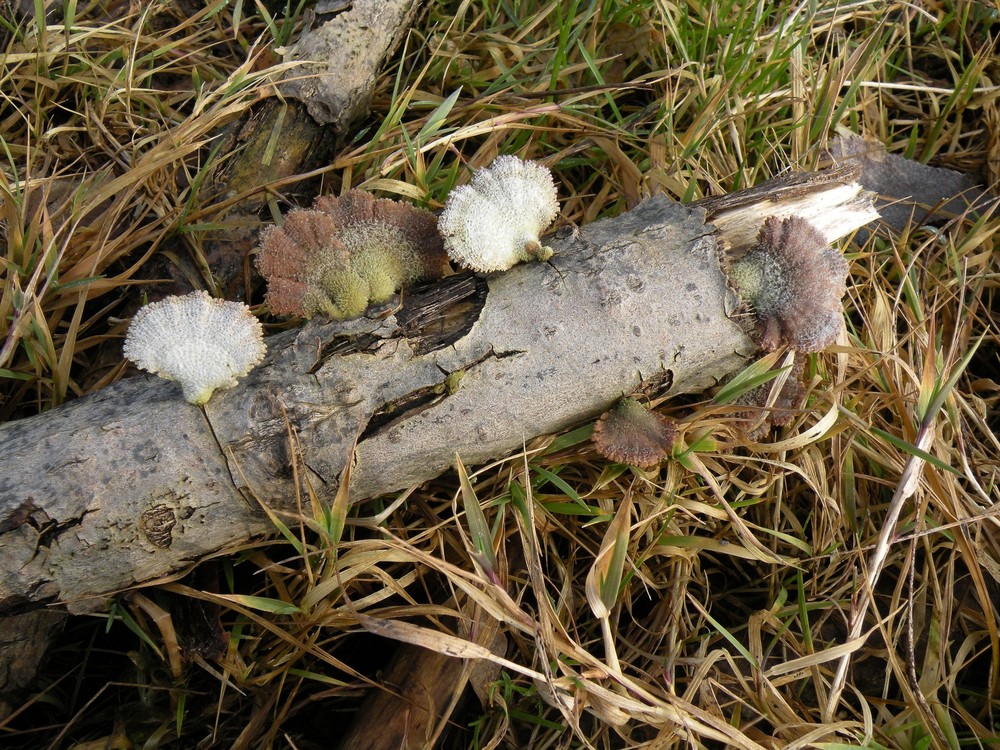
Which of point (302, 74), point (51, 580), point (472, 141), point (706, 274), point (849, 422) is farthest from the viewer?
point (472, 141)

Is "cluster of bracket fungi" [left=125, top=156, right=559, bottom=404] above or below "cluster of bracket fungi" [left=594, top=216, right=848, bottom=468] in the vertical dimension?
above

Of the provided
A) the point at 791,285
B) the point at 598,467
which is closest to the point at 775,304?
the point at 791,285

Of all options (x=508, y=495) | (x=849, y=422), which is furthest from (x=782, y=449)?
(x=508, y=495)

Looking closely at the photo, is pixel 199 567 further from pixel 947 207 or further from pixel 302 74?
pixel 947 207

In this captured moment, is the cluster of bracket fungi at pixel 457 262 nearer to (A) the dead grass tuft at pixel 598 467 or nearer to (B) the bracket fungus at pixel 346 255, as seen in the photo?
(B) the bracket fungus at pixel 346 255

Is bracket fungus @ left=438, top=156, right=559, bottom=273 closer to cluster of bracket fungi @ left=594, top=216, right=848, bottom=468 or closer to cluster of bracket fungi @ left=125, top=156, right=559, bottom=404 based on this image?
cluster of bracket fungi @ left=125, top=156, right=559, bottom=404

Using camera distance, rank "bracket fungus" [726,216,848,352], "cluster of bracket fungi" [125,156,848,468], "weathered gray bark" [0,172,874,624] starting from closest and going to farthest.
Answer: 1. "weathered gray bark" [0,172,874,624]
2. "cluster of bracket fungi" [125,156,848,468]
3. "bracket fungus" [726,216,848,352]

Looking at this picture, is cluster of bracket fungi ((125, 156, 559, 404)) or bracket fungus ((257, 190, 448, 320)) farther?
bracket fungus ((257, 190, 448, 320))

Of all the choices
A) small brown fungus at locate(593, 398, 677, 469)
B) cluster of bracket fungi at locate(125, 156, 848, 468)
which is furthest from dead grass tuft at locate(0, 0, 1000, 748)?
cluster of bracket fungi at locate(125, 156, 848, 468)

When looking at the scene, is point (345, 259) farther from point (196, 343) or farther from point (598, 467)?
point (598, 467)
